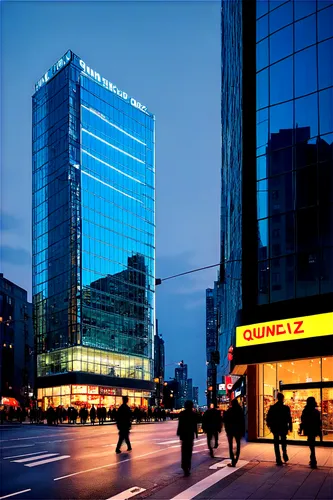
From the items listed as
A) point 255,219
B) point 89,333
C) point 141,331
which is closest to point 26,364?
point 141,331

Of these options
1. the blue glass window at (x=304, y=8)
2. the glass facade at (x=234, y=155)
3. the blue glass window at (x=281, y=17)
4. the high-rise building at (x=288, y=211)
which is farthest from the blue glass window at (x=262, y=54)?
the glass facade at (x=234, y=155)

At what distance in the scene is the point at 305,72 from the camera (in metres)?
28.9

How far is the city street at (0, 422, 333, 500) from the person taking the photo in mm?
13438

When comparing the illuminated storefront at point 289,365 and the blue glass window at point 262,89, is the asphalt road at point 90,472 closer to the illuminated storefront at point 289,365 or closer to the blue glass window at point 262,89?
the illuminated storefront at point 289,365

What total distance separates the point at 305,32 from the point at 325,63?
2126 mm

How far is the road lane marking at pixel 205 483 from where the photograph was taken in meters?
13.1

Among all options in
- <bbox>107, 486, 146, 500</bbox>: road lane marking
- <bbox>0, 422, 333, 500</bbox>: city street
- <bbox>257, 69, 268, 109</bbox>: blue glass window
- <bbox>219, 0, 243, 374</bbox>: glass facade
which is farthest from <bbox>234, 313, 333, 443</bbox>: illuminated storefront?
<bbox>107, 486, 146, 500</bbox>: road lane marking

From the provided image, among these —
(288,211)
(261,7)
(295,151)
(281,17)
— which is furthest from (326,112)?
(261,7)

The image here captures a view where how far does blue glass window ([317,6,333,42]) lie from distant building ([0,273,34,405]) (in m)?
89.6

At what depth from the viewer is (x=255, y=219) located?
101ft

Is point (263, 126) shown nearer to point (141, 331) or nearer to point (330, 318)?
point (330, 318)

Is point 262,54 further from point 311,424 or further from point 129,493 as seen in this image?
point 129,493

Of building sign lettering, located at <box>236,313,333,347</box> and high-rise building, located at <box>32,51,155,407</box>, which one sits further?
high-rise building, located at <box>32,51,155,407</box>

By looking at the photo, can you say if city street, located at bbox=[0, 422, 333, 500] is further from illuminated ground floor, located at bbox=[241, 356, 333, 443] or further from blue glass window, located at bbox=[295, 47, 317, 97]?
blue glass window, located at bbox=[295, 47, 317, 97]
